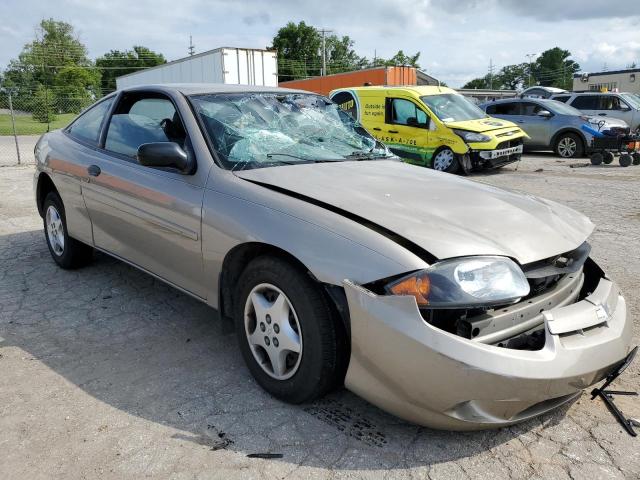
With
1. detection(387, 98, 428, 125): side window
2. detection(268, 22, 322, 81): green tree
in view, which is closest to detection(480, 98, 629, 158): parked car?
detection(387, 98, 428, 125): side window

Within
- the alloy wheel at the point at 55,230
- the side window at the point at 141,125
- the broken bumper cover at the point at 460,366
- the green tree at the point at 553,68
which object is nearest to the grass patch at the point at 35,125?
the alloy wheel at the point at 55,230

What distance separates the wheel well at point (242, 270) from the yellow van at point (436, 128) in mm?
8607

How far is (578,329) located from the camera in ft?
7.81

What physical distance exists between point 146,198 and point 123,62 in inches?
3512

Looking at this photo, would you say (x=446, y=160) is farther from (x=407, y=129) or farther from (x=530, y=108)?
(x=530, y=108)

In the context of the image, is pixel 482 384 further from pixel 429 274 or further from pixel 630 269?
pixel 630 269

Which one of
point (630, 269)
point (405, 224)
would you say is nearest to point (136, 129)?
point (405, 224)

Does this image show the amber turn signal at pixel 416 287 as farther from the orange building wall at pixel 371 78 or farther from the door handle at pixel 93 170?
the orange building wall at pixel 371 78

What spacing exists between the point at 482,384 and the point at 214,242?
1.55m

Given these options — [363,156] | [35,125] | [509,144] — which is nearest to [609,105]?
[509,144]

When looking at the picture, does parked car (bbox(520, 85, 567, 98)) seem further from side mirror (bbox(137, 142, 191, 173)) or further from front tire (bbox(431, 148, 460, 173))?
side mirror (bbox(137, 142, 191, 173))

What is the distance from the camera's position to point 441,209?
2.71 metres

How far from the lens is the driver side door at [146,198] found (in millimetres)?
3160

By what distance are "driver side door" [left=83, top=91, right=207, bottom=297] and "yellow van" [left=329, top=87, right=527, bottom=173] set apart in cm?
787
